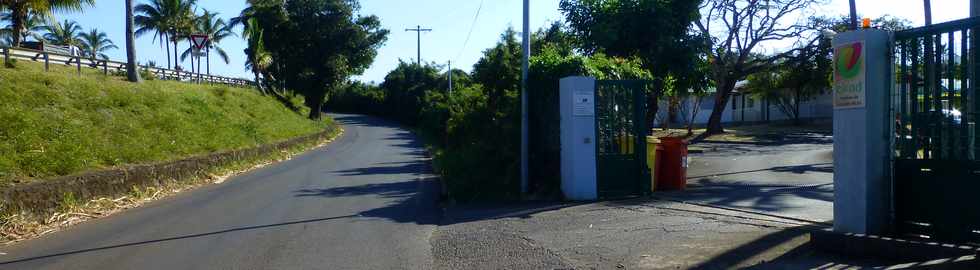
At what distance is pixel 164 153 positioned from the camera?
17.1 m

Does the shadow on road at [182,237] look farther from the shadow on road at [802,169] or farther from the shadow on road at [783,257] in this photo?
the shadow on road at [802,169]

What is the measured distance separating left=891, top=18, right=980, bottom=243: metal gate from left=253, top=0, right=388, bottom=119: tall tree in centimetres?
4423

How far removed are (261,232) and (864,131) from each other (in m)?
6.86

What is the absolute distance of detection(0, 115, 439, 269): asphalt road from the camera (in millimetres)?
7867

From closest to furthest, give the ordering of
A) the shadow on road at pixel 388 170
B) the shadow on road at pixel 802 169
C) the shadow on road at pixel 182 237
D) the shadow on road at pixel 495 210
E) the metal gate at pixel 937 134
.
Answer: the metal gate at pixel 937 134
the shadow on road at pixel 182 237
the shadow on road at pixel 495 210
the shadow on road at pixel 802 169
the shadow on road at pixel 388 170

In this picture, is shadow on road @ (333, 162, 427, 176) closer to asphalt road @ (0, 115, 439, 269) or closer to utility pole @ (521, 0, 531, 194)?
asphalt road @ (0, 115, 439, 269)

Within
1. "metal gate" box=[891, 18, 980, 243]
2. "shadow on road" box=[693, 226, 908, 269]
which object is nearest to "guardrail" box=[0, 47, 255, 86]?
"shadow on road" box=[693, 226, 908, 269]

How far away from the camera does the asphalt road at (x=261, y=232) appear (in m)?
7.87

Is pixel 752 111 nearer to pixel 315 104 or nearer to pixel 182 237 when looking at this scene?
pixel 315 104

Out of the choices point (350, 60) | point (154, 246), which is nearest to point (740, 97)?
point (350, 60)

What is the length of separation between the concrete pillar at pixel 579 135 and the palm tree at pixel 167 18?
46.7 meters

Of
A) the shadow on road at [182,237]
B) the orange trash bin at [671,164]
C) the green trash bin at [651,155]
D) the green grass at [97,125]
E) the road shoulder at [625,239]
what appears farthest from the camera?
the green grass at [97,125]

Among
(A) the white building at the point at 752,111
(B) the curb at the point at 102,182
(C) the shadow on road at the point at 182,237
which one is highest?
(A) the white building at the point at 752,111

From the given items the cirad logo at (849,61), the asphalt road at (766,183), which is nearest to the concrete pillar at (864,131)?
the cirad logo at (849,61)
